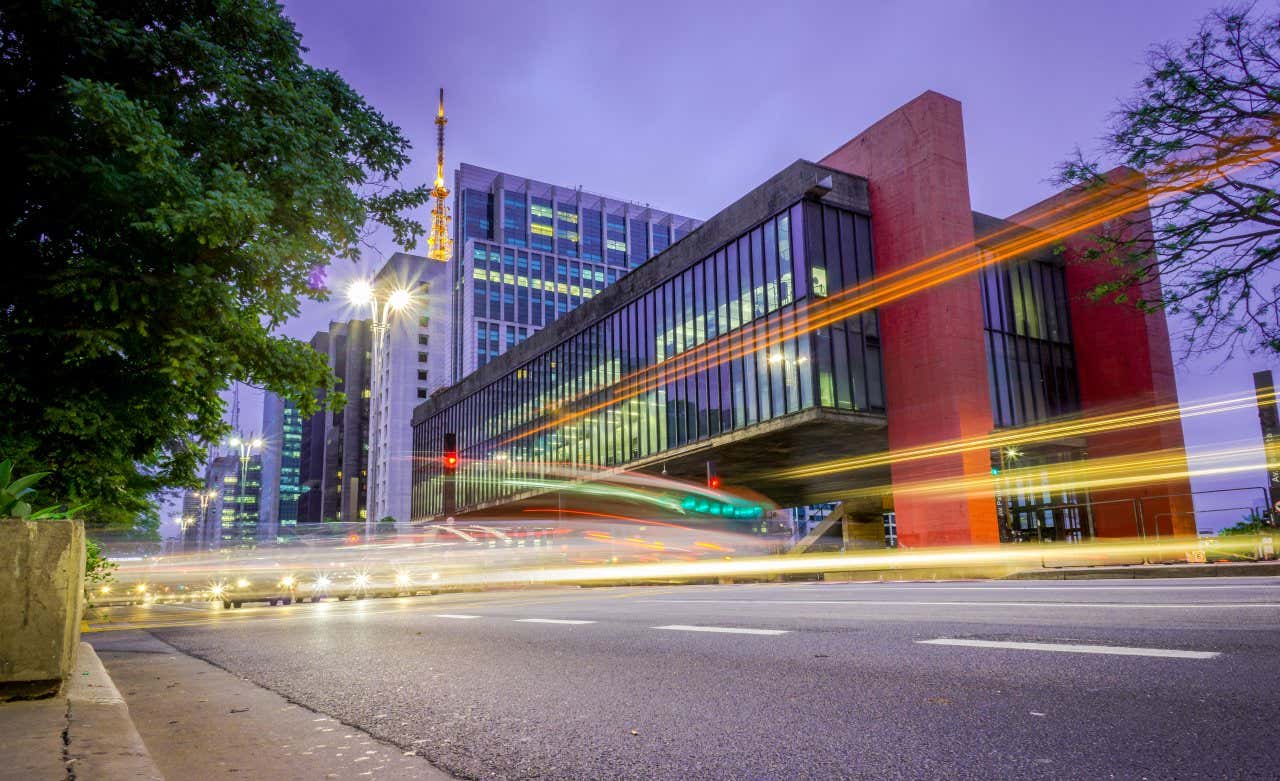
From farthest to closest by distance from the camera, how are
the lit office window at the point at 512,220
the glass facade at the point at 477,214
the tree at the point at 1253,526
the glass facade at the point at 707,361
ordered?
the lit office window at the point at 512,220 → the glass facade at the point at 477,214 → the glass facade at the point at 707,361 → the tree at the point at 1253,526

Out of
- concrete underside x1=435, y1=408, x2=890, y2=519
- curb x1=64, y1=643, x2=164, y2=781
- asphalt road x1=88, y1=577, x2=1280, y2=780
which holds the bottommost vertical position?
asphalt road x1=88, y1=577, x2=1280, y2=780

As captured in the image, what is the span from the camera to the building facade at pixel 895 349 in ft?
104

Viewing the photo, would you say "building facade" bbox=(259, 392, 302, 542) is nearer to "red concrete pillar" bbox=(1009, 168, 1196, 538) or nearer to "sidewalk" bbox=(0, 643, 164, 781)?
"red concrete pillar" bbox=(1009, 168, 1196, 538)

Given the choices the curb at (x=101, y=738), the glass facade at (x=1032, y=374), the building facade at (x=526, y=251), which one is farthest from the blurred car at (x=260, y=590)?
the building facade at (x=526, y=251)

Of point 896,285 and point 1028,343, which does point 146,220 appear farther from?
point 1028,343

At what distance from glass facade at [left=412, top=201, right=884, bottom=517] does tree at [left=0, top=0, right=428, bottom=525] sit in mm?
23710

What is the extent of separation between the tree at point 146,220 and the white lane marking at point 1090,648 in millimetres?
8510

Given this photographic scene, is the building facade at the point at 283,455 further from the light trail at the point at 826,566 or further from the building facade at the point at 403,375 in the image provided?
the light trail at the point at 826,566

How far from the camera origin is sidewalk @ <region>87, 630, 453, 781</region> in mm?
3275

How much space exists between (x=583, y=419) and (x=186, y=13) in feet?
133

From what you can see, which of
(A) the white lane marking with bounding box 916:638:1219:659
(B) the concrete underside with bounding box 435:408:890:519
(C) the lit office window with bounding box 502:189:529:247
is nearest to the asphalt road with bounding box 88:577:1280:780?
(A) the white lane marking with bounding box 916:638:1219:659

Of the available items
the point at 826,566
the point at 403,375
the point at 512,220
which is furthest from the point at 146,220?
the point at 512,220

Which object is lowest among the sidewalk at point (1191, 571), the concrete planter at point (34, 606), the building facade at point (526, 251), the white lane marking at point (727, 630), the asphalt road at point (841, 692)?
the sidewalk at point (1191, 571)

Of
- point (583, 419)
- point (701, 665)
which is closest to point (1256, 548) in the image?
point (701, 665)
